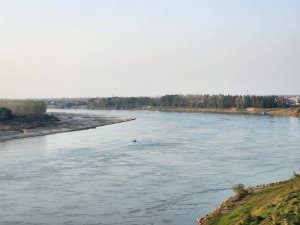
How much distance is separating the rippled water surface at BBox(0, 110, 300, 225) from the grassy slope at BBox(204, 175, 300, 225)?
163cm

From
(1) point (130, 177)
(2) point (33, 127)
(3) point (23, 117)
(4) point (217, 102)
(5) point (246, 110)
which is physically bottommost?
(1) point (130, 177)

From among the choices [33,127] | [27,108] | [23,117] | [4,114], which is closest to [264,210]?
[33,127]

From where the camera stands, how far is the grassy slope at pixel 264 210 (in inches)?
632

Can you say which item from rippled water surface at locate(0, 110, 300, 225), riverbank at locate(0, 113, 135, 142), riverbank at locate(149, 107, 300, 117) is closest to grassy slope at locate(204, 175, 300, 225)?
rippled water surface at locate(0, 110, 300, 225)

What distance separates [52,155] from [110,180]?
52.3ft

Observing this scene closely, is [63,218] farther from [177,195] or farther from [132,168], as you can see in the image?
[132,168]

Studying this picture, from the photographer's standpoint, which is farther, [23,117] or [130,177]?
[23,117]

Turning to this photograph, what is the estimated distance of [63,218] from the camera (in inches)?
860

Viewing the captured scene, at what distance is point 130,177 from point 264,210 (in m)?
15.1

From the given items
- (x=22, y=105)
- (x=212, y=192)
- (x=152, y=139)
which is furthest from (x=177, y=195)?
(x=22, y=105)

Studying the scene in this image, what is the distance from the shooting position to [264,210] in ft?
59.7

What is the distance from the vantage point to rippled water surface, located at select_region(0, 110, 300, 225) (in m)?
22.8

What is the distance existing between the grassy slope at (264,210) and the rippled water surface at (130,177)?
1627 millimetres

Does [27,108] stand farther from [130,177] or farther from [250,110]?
[250,110]
